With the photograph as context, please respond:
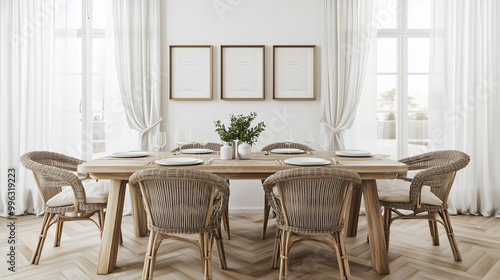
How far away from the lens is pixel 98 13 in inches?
153

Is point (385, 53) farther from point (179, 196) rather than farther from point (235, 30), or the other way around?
point (179, 196)

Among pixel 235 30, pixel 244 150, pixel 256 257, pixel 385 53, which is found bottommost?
pixel 256 257

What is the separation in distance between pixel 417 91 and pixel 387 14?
983 millimetres

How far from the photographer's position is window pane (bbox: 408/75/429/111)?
3.96 metres

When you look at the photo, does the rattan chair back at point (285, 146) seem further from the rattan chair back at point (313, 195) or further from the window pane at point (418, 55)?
the window pane at point (418, 55)

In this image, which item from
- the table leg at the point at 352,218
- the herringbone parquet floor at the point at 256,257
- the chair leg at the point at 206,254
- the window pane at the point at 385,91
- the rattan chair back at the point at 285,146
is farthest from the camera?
the window pane at the point at 385,91

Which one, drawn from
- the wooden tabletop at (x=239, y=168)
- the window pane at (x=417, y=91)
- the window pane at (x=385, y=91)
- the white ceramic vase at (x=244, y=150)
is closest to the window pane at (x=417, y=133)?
the window pane at (x=417, y=91)

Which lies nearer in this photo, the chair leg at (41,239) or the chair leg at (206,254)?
the chair leg at (206,254)

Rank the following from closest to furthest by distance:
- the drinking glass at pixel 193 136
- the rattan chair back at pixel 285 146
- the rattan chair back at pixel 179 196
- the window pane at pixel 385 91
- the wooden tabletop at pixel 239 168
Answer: the rattan chair back at pixel 179 196 → the wooden tabletop at pixel 239 168 → the drinking glass at pixel 193 136 → the rattan chair back at pixel 285 146 → the window pane at pixel 385 91

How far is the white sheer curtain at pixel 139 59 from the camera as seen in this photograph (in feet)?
12.3

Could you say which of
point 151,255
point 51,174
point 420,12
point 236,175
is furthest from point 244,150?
point 420,12

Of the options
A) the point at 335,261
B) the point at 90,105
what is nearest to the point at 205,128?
the point at 90,105

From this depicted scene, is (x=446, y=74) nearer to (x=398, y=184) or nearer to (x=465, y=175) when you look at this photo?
(x=465, y=175)

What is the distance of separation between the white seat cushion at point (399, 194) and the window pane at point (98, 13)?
352cm
